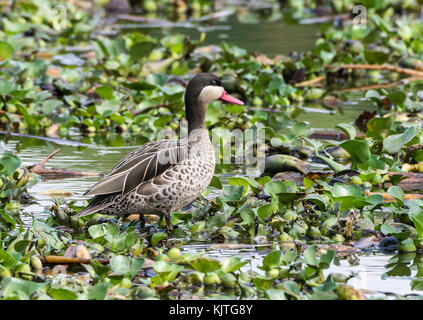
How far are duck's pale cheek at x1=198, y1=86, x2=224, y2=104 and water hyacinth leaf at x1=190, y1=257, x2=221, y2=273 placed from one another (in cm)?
191

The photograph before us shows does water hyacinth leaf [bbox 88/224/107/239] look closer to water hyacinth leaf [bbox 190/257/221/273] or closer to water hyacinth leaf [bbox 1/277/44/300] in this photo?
water hyacinth leaf [bbox 190/257/221/273]

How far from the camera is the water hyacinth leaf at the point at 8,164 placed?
6578 mm

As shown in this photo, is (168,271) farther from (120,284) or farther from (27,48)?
(27,48)

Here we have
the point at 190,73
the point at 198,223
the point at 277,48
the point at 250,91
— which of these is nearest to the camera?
the point at 198,223

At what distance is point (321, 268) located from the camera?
4.79m

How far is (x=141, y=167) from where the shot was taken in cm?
608

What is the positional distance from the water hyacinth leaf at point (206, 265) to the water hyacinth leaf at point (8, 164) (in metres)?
2.29

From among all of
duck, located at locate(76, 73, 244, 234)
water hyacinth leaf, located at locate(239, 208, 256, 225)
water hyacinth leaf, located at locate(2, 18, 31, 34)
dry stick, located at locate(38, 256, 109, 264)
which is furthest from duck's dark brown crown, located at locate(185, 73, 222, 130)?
water hyacinth leaf, located at locate(2, 18, 31, 34)

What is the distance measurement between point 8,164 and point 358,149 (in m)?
2.82

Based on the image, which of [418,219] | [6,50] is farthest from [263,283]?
[6,50]

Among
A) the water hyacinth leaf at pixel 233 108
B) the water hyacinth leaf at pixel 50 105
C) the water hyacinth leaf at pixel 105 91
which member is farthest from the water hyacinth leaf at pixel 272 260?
the water hyacinth leaf at pixel 50 105

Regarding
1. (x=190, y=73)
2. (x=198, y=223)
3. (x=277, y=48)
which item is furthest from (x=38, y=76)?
(x=198, y=223)

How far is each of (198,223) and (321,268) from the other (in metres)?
1.37
